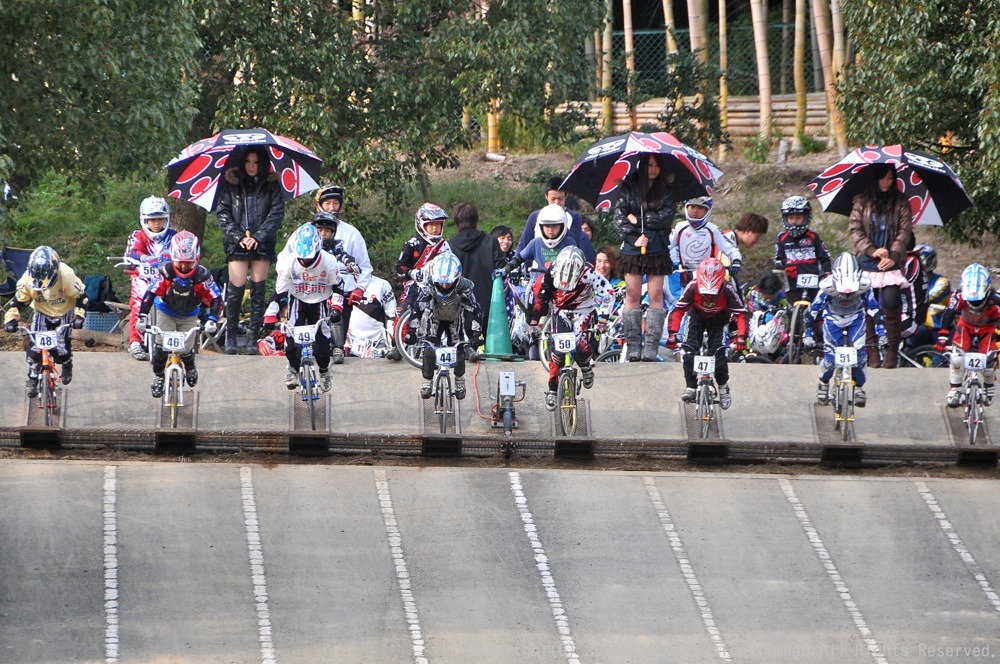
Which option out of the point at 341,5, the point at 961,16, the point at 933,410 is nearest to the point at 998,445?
the point at 933,410

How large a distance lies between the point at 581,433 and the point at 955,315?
3.63m

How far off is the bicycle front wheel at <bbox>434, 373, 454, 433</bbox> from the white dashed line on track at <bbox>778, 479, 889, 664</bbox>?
3.12 m

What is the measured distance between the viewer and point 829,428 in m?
15.2

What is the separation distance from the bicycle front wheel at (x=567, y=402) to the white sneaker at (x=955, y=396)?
3.59 m

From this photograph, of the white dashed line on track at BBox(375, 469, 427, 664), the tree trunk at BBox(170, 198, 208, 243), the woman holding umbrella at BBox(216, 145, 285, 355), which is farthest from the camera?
the tree trunk at BBox(170, 198, 208, 243)

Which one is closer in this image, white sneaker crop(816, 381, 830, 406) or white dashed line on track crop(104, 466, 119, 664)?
white dashed line on track crop(104, 466, 119, 664)

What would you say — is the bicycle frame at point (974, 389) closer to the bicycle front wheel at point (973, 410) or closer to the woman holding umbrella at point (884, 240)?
the bicycle front wheel at point (973, 410)

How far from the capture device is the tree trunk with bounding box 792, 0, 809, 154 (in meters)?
23.3

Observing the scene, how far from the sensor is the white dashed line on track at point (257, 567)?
11.1m

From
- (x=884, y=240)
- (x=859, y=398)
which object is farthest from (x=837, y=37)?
(x=859, y=398)

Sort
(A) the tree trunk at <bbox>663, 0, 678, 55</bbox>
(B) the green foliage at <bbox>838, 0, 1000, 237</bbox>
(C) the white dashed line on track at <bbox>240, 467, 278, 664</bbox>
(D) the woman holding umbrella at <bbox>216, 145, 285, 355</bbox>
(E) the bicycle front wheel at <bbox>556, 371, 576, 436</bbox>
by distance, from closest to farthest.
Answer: (C) the white dashed line on track at <bbox>240, 467, 278, 664</bbox> → (E) the bicycle front wheel at <bbox>556, 371, 576, 436</bbox> → (D) the woman holding umbrella at <bbox>216, 145, 285, 355</bbox> → (B) the green foliage at <bbox>838, 0, 1000, 237</bbox> → (A) the tree trunk at <bbox>663, 0, 678, 55</bbox>

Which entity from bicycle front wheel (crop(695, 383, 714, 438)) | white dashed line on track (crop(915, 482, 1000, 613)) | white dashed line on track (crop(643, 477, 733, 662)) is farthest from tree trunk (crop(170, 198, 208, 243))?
white dashed line on track (crop(915, 482, 1000, 613))

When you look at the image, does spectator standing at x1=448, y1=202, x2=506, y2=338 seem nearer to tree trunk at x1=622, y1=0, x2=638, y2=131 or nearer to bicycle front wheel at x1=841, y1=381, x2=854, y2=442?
bicycle front wheel at x1=841, y1=381, x2=854, y2=442

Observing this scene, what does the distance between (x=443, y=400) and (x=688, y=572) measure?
10.0 feet
